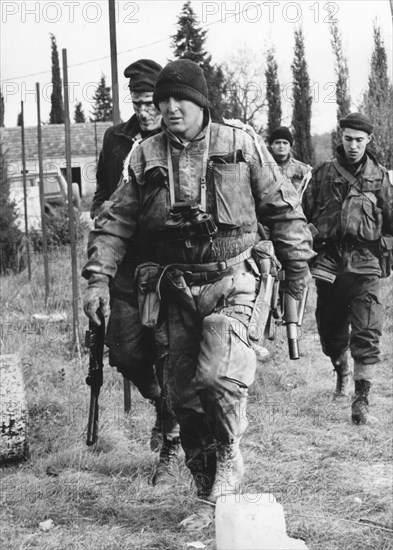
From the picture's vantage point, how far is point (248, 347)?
4250 millimetres

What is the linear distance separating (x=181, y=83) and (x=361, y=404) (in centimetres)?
310

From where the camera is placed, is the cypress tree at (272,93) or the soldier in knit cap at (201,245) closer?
the soldier in knit cap at (201,245)

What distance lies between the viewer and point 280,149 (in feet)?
30.5

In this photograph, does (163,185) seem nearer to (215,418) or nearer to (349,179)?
(215,418)

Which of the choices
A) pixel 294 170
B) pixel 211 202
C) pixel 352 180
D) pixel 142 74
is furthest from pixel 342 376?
pixel 211 202

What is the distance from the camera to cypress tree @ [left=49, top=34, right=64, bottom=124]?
43.3 m

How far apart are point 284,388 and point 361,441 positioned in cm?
159

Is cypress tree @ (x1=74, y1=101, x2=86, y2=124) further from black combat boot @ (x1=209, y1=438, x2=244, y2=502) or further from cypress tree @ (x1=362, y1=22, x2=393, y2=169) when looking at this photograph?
black combat boot @ (x1=209, y1=438, x2=244, y2=502)

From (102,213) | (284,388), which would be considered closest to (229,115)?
(284,388)

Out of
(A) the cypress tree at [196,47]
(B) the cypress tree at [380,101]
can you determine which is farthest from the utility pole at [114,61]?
(B) the cypress tree at [380,101]

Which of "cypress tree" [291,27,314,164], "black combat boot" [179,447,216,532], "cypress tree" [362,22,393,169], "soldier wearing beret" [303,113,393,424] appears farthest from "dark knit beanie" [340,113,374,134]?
"cypress tree" [291,27,314,164]

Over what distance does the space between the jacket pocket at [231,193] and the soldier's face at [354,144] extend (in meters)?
2.60

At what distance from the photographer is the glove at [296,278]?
456 cm

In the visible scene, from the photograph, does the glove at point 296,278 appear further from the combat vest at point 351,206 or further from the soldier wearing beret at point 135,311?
the combat vest at point 351,206
